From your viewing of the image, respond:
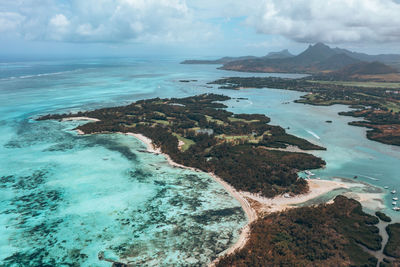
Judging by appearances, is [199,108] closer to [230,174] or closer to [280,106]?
[280,106]

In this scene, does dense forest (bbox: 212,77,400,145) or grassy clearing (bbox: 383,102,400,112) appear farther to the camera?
grassy clearing (bbox: 383,102,400,112)

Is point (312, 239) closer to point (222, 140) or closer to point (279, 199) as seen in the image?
point (279, 199)

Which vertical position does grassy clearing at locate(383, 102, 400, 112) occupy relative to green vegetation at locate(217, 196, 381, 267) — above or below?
above

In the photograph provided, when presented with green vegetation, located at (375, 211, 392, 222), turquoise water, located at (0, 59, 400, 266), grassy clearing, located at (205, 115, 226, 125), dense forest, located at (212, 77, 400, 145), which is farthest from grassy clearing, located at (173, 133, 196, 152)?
dense forest, located at (212, 77, 400, 145)

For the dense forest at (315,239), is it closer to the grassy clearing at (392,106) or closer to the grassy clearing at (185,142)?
the grassy clearing at (185,142)

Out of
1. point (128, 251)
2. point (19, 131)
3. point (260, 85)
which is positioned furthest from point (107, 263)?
point (260, 85)

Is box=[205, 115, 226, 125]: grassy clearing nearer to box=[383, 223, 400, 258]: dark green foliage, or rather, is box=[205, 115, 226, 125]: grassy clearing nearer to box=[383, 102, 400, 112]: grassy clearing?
box=[383, 223, 400, 258]: dark green foliage

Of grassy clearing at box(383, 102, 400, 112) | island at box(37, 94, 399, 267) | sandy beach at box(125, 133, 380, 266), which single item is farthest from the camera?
grassy clearing at box(383, 102, 400, 112)
